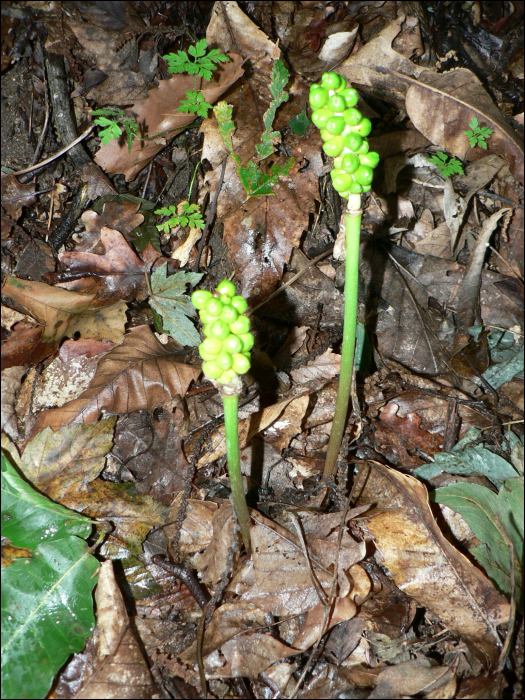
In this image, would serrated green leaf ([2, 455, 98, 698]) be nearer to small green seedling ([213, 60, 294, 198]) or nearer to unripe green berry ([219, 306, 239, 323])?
unripe green berry ([219, 306, 239, 323])

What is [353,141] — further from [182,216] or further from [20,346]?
[20,346]

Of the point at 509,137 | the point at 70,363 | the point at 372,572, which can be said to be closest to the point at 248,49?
the point at 509,137

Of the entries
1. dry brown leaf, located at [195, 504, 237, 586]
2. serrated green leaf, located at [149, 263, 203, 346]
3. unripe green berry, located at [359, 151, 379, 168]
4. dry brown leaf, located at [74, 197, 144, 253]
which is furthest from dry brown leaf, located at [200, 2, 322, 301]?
unripe green berry, located at [359, 151, 379, 168]

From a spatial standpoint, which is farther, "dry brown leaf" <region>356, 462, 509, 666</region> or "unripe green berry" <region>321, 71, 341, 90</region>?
"dry brown leaf" <region>356, 462, 509, 666</region>

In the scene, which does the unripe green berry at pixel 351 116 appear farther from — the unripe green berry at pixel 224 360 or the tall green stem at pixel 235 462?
the tall green stem at pixel 235 462

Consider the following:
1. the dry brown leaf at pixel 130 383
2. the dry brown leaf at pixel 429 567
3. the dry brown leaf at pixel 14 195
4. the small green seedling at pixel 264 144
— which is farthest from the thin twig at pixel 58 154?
the dry brown leaf at pixel 429 567
